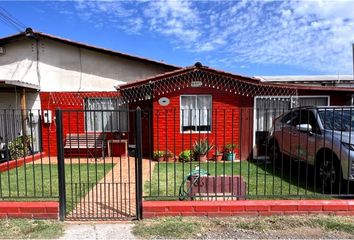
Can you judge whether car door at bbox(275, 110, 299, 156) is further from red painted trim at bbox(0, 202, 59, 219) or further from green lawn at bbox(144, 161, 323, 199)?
red painted trim at bbox(0, 202, 59, 219)

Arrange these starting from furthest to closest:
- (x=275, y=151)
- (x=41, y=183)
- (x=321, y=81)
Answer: (x=321, y=81) < (x=275, y=151) < (x=41, y=183)

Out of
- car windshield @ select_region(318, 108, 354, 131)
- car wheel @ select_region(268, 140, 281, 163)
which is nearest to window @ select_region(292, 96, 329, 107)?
car wheel @ select_region(268, 140, 281, 163)

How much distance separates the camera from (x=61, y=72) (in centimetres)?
1280

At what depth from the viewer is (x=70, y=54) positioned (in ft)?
42.3

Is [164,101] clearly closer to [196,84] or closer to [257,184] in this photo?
[196,84]

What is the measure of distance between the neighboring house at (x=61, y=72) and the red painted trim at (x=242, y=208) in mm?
8223

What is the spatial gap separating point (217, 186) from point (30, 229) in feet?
9.62

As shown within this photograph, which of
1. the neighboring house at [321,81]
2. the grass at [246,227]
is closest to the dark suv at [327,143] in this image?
the grass at [246,227]

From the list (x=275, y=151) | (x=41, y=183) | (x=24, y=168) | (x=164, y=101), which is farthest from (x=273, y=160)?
(x=164, y=101)

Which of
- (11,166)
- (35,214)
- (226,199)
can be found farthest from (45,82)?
(226,199)

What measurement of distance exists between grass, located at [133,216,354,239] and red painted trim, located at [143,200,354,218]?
0.09 meters

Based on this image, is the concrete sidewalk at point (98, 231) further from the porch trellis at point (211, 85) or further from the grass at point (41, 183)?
the porch trellis at point (211, 85)

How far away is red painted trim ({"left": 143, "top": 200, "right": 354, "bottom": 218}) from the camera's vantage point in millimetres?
4961

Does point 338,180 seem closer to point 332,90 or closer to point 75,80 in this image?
point 332,90
